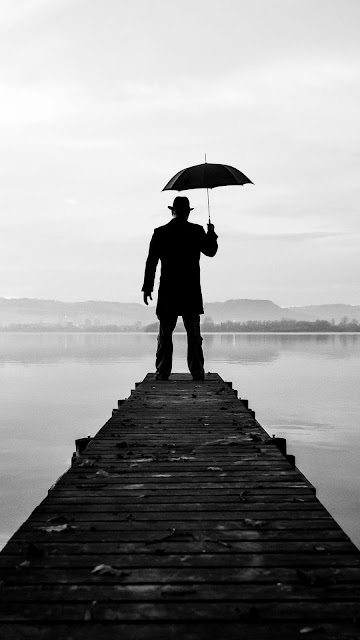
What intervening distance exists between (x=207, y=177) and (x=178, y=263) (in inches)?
61.8

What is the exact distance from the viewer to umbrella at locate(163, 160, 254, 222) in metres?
10.3

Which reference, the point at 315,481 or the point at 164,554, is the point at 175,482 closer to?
the point at 164,554

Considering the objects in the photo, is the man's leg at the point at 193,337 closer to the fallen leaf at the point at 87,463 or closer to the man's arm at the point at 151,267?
the man's arm at the point at 151,267

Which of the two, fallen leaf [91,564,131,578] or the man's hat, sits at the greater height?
the man's hat

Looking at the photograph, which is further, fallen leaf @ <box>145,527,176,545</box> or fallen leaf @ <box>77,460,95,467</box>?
fallen leaf @ <box>77,460,95,467</box>

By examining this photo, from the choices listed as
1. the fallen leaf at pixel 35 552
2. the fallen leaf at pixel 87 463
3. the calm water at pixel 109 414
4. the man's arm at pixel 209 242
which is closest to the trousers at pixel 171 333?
the man's arm at pixel 209 242

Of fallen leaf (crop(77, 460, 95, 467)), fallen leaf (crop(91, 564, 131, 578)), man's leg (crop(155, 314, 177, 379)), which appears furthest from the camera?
man's leg (crop(155, 314, 177, 379))

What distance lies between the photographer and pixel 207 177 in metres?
10.3

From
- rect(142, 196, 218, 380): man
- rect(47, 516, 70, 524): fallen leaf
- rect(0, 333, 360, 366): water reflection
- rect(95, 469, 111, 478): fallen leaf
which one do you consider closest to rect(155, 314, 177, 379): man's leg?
rect(142, 196, 218, 380): man

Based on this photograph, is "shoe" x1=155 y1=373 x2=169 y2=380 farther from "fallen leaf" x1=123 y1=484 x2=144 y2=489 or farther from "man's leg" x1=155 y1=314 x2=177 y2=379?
"fallen leaf" x1=123 y1=484 x2=144 y2=489

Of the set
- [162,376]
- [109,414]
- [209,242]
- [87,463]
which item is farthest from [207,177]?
[109,414]

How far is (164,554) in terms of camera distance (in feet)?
10.6

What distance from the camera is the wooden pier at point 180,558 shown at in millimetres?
2521

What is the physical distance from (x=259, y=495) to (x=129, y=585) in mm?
1739
